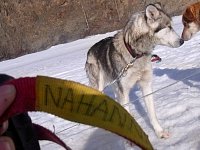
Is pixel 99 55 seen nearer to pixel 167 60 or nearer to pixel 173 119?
pixel 173 119

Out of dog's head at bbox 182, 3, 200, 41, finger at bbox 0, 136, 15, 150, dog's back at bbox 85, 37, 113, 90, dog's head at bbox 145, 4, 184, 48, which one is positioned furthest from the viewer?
dog's head at bbox 182, 3, 200, 41

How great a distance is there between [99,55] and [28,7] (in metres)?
17.5

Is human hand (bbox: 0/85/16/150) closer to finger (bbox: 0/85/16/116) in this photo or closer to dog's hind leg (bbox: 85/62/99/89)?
finger (bbox: 0/85/16/116)

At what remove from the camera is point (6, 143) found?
2.03 ft

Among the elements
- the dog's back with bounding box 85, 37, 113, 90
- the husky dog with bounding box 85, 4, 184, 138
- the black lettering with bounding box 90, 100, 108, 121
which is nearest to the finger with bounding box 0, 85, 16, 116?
the black lettering with bounding box 90, 100, 108, 121

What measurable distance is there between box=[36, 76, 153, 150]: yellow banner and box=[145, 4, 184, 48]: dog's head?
9.46 feet

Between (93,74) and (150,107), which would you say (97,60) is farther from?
(150,107)

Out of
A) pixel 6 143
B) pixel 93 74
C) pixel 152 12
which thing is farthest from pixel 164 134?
pixel 6 143

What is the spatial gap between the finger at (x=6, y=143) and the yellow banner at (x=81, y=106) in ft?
0.24

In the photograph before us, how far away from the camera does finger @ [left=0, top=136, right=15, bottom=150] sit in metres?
0.61

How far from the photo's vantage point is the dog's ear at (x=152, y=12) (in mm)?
3478

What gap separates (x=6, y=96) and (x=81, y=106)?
130 mm

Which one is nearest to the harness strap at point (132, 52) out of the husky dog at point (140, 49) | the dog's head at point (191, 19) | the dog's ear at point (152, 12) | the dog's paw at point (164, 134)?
the husky dog at point (140, 49)

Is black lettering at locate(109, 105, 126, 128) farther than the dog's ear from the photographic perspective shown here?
No
